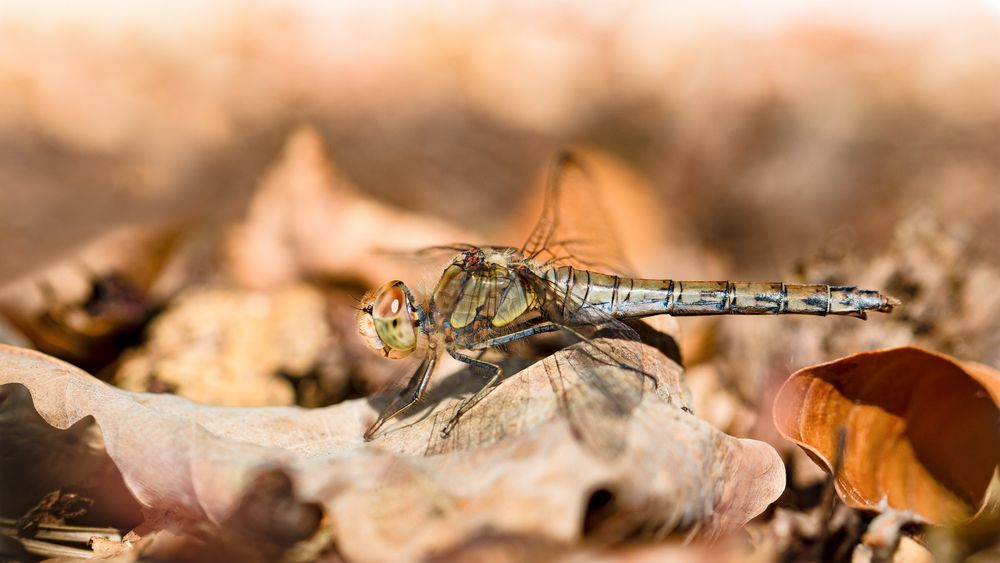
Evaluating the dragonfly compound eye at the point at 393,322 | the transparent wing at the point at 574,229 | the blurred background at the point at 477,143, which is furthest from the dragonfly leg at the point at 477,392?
the blurred background at the point at 477,143

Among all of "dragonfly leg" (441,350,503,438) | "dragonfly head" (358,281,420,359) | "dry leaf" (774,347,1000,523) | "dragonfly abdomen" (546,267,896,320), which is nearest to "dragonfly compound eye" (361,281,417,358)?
"dragonfly head" (358,281,420,359)

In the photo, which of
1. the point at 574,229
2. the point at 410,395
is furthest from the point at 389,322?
the point at 574,229

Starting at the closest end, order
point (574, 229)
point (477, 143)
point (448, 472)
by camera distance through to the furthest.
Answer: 1. point (448, 472)
2. point (574, 229)
3. point (477, 143)

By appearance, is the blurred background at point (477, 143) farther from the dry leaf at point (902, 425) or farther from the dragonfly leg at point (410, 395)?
the dry leaf at point (902, 425)

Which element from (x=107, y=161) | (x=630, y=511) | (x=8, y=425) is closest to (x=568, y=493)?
(x=630, y=511)

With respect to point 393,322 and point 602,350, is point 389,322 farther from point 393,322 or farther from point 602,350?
point 602,350

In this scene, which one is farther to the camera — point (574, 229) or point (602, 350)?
point (574, 229)
